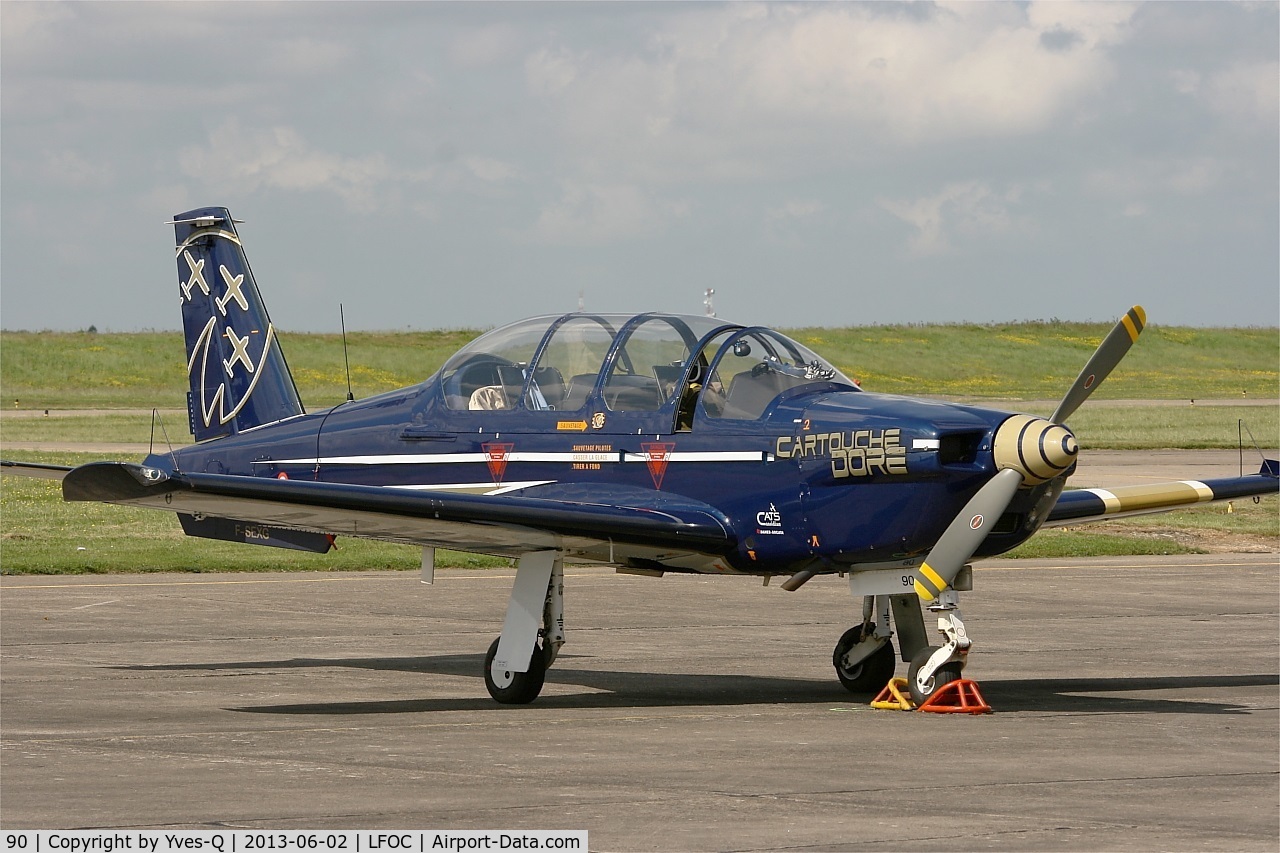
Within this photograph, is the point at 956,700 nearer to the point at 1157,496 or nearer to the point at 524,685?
the point at 524,685

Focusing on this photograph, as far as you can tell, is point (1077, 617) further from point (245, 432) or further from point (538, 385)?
point (245, 432)

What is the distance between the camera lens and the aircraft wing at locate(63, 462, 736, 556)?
10867 millimetres

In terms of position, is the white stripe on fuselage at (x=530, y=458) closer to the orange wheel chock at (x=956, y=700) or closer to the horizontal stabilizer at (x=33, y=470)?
the orange wheel chock at (x=956, y=700)

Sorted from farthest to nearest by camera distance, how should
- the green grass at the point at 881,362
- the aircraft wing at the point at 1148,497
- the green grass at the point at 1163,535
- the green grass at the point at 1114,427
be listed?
the green grass at the point at 881,362 < the green grass at the point at 1114,427 < the green grass at the point at 1163,535 < the aircraft wing at the point at 1148,497

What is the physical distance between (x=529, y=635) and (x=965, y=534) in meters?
3.38

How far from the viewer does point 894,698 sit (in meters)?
11.6

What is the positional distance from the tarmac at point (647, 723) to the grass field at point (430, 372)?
370 cm

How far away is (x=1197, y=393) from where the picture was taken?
79125mm

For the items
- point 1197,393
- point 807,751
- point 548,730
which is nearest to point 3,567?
point 548,730

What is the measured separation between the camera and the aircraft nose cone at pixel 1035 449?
34.2 feet

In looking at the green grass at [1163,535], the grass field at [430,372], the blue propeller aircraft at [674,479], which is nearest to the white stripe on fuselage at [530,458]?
the blue propeller aircraft at [674,479]

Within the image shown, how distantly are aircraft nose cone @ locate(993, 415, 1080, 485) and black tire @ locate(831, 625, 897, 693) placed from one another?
2.54 metres
